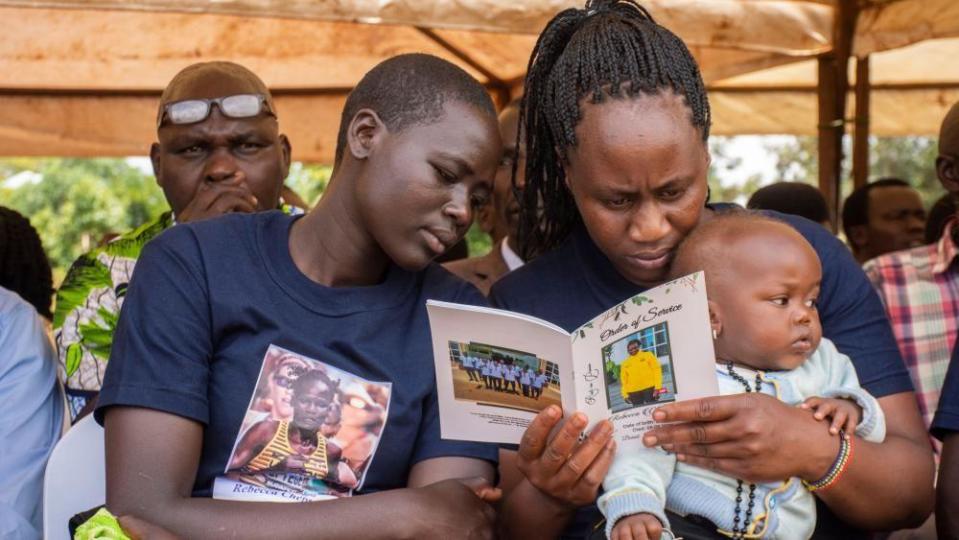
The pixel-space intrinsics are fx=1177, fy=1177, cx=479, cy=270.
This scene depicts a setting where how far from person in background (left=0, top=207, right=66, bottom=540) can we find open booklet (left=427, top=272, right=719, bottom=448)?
1.31 m

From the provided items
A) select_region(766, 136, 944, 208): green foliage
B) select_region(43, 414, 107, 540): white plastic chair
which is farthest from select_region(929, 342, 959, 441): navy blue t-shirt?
select_region(766, 136, 944, 208): green foliage

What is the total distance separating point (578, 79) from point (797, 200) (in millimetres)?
A: 3550

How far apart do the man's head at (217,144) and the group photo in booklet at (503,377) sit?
1.52m

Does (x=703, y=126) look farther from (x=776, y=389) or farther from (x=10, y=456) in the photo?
(x=10, y=456)

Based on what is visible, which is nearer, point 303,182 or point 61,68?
point 61,68

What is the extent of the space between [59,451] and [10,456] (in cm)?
46

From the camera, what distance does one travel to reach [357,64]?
6105mm

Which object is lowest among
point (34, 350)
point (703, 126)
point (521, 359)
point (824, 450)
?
point (824, 450)

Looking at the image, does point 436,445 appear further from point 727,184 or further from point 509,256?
point 727,184

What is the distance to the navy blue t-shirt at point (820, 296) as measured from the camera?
105 inches

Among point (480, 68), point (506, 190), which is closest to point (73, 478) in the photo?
point (506, 190)

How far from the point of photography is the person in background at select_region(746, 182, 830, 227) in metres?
5.94

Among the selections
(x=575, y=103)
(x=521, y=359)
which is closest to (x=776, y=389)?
(x=521, y=359)

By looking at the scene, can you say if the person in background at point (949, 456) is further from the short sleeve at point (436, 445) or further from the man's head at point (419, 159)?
the man's head at point (419, 159)
